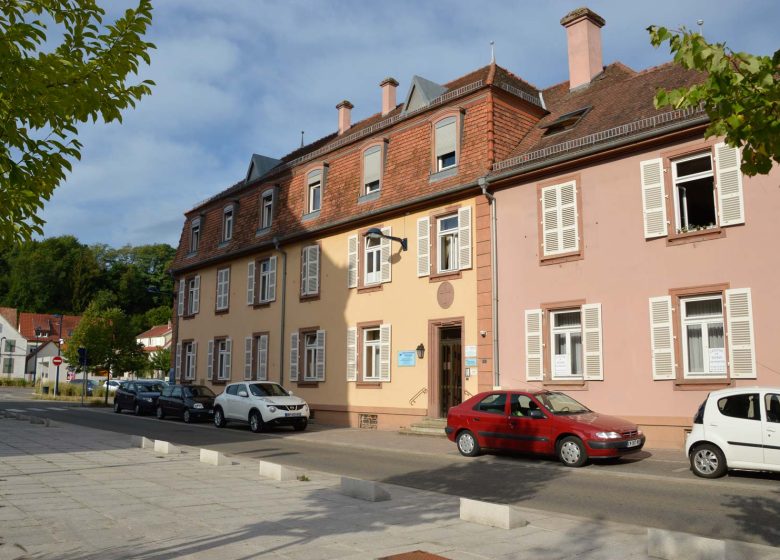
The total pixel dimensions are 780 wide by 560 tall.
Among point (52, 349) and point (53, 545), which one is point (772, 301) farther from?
point (52, 349)

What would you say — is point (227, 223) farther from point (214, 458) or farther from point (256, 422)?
point (214, 458)

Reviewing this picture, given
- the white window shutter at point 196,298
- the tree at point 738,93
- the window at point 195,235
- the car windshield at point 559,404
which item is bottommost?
the car windshield at point 559,404

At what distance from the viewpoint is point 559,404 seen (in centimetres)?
1381

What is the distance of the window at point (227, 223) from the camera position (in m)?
31.7

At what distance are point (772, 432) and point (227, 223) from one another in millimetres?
26199

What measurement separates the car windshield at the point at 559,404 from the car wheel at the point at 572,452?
71 cm

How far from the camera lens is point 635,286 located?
15844 mm

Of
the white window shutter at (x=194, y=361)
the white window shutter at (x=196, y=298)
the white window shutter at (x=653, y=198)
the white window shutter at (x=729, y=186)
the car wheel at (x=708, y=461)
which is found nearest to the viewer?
the car wheel at (x=708, y=461)

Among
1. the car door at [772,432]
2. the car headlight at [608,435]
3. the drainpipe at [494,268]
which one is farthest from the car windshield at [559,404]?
the drainpipe at [494,268]

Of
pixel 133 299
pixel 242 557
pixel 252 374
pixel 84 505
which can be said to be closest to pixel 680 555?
pixel 242 557

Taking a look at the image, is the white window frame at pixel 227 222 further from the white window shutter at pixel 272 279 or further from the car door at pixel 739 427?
the car door at pixel 739 427

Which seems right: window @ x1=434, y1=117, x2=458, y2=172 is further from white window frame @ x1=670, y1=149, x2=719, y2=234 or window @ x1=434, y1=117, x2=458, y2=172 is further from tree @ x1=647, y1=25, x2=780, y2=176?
tree @ x1=647, y1=25, x2=780, y2=176

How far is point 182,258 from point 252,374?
1017 centimetres

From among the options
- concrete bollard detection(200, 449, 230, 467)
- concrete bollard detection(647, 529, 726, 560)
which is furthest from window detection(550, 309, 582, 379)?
concrete bollard detection(647, 529, 726, 560)
